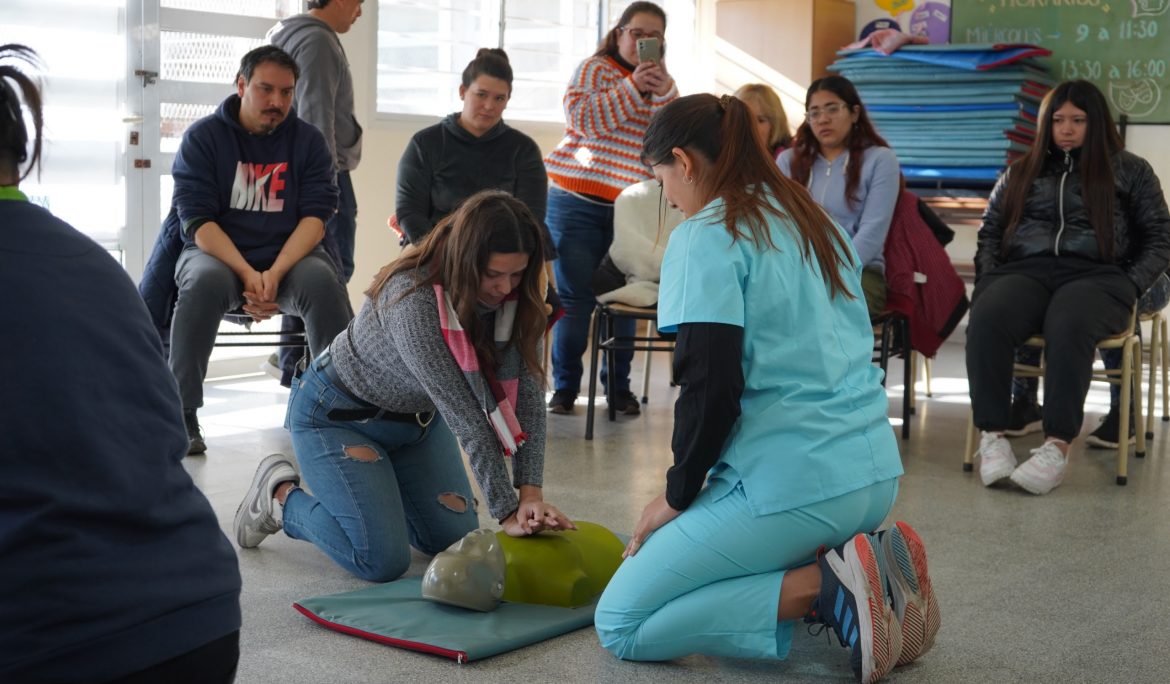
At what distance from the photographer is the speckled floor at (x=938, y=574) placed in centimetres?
218

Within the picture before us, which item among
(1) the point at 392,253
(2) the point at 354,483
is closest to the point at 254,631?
(2) the point at 354,483

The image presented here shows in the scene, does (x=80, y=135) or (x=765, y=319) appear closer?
(x=765, y=319)

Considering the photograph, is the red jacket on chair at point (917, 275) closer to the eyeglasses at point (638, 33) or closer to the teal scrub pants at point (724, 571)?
the eyeglasses at point (638, 33)

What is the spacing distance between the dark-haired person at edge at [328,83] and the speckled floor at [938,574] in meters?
0.73

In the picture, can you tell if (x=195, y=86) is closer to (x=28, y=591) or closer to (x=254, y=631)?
(x=254, y=631)

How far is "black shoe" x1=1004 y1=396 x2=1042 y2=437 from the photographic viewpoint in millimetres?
4348

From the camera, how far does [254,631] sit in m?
A: 2.30

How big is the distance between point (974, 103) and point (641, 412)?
2.46 m

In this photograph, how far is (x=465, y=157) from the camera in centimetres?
417

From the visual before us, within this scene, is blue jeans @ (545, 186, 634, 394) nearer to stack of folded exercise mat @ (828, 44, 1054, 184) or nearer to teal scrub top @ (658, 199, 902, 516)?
stack of folded exercise mat @ (828, 44, 1054, 184)

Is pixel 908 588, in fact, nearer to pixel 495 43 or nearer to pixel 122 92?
pixel 122 92

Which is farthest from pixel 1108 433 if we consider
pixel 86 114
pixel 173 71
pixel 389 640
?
pixel 86 114

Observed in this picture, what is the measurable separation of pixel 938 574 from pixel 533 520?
3.11ft

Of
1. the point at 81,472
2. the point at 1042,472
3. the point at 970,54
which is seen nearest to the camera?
the point at 81,472
